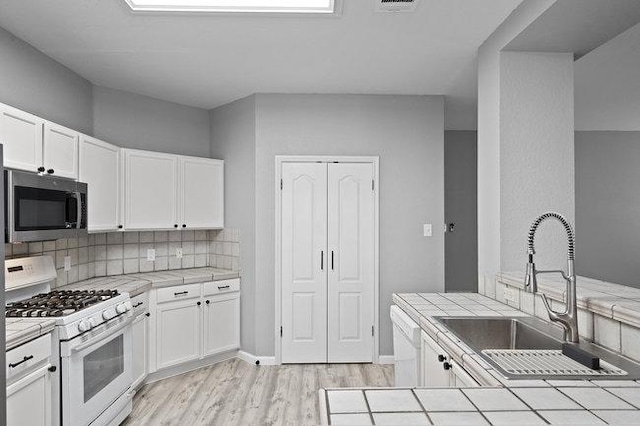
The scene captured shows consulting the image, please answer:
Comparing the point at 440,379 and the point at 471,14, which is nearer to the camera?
the point at 440,379

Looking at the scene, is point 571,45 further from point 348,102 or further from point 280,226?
point 280,226

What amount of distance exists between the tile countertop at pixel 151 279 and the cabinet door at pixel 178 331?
0.20 meters

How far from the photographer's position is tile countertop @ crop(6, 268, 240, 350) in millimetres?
1982

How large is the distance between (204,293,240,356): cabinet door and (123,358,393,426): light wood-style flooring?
0.59 feet

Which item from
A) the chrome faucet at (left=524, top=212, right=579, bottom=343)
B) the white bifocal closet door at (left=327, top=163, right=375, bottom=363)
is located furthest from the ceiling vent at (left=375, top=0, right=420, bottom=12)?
the white bifocal closet door at (left=327, top=163, right=375, bottom=363)

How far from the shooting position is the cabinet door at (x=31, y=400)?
1.89 meters

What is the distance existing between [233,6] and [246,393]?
2803 millimetres

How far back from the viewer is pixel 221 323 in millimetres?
3992

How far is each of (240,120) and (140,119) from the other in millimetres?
967

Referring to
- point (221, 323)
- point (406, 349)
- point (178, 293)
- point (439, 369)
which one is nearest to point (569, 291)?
point (439, 369)

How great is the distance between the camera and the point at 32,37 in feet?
9.05

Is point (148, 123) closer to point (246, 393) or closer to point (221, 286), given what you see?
point (221, 286)

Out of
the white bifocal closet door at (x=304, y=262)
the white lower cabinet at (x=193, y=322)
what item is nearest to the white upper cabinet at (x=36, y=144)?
the white lower cabinet at (x=193, y=322)

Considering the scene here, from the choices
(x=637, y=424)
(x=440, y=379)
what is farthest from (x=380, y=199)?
(x=637, y=424)
